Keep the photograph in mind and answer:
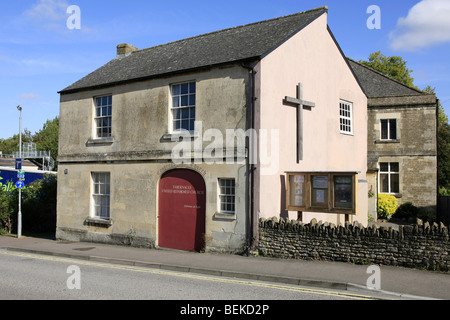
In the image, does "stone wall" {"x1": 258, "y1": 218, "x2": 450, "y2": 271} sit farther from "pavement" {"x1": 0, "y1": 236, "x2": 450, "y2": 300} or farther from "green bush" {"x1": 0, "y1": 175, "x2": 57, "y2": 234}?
"green bush" {"x1": 0, "y1": 175, "x2": 57, "y2": 234}

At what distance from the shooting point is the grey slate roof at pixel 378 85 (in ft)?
95.9

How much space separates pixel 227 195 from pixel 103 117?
7048 millimetres

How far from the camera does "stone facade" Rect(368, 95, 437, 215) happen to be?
86.6 ft

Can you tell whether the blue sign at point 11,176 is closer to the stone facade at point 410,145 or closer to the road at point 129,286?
the road at point 129,286

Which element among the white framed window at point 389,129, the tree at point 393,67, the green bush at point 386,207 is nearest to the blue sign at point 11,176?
the green bush at point 386,207

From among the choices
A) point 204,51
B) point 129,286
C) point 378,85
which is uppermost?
point 378,85

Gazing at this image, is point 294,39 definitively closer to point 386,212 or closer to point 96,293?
point 96,293

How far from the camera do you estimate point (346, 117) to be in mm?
18453

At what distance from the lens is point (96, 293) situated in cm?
855

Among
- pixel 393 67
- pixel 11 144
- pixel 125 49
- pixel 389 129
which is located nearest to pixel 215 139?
pixel 125 49

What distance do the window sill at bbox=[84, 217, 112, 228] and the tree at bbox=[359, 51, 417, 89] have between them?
119ft

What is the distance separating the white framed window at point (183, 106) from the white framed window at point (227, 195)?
2321 mm

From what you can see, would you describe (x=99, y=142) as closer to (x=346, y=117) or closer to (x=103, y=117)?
(x=103, y=117)
